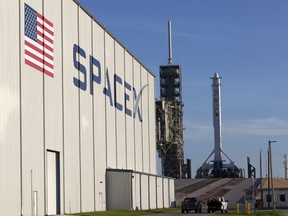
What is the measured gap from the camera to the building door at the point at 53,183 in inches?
1855

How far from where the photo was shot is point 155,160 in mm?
87125

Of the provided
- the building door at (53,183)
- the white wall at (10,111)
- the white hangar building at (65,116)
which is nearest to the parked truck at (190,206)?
the white hangar building at (65,116)

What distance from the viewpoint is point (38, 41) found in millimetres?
45812

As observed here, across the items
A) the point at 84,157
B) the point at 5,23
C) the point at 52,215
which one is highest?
the point at 5,23

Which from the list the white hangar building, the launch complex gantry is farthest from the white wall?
the launch complex gantry

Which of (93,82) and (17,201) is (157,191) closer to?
(93,82)

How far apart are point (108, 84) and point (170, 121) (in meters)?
53.1

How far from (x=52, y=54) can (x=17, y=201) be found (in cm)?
1247

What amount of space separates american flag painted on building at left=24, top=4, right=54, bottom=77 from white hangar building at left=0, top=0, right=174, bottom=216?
2.7 inches

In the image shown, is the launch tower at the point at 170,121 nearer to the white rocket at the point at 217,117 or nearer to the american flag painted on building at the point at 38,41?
the white rocket at the point at 217,117

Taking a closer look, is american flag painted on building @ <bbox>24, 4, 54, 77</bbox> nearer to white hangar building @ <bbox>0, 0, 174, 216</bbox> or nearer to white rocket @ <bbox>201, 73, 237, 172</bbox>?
white hangar building @ <bbox>0, 0, 174, 216</bbox>

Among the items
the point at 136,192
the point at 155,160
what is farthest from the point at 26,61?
the point at 155,160

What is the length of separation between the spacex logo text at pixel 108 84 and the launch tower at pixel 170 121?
29.1 m

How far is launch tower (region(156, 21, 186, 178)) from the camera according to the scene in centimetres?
11312
